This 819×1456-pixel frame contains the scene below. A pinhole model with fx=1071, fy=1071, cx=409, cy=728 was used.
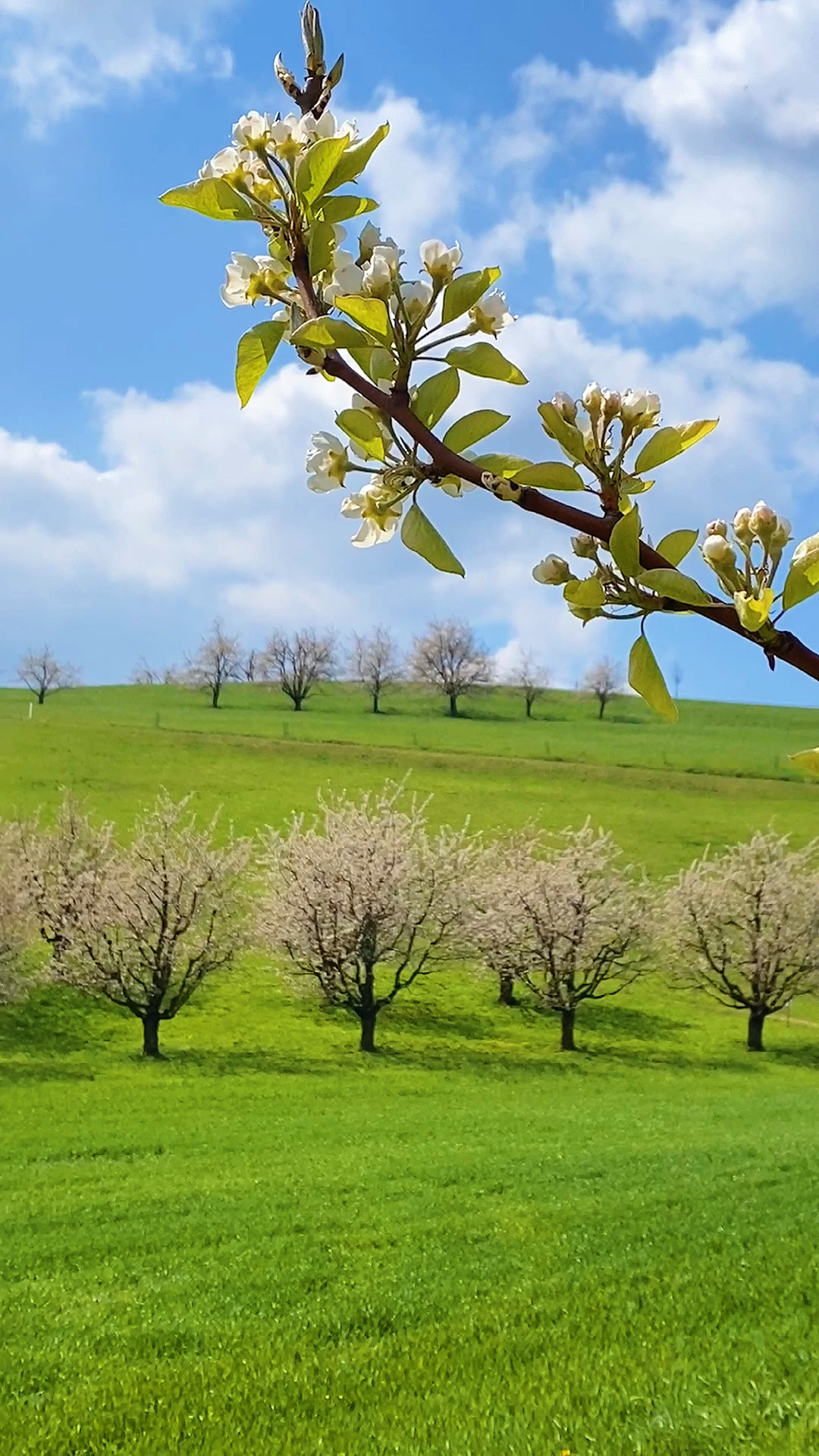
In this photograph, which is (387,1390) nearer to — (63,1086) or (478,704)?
(63,1086)

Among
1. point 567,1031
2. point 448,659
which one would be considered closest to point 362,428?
point 567,1031

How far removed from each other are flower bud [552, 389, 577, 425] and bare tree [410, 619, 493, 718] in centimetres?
7559

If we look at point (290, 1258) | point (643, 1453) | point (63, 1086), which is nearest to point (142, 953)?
point (63, 1086)

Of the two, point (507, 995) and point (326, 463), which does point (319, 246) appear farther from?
point (507, 995)

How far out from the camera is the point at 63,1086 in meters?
17.8

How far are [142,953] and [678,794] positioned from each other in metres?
28.8

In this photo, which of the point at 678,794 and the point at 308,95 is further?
the point at 678,794

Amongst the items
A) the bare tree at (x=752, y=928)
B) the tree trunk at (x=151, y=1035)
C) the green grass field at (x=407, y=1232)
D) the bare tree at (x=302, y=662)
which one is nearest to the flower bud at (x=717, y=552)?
the green grass field at (x=407, y=1232)

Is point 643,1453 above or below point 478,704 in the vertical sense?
below

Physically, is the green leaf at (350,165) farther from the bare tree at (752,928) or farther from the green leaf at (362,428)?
the bare tree at (752,928)

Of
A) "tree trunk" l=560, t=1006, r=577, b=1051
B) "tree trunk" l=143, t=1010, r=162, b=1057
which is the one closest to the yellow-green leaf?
"tree trunk" l=143, t=1010, r=162, b=1057

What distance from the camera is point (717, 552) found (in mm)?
759

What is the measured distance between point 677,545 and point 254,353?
0.35 m

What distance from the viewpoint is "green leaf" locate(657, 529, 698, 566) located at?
0.79 metres
